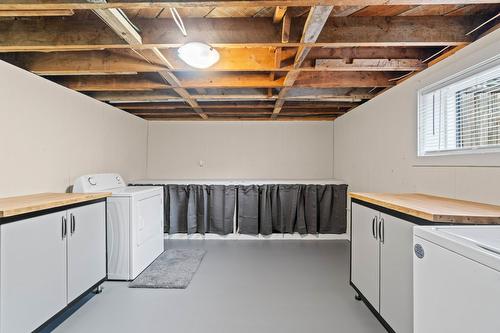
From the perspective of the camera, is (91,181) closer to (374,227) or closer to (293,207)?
(293,207)

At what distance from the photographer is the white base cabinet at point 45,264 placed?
1.53 meters

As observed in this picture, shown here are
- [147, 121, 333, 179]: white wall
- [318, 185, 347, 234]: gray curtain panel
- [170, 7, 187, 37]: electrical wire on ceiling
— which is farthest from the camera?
[147, 121, 333, 179]: white wall

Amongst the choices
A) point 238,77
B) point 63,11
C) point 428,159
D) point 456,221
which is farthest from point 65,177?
point 428,159

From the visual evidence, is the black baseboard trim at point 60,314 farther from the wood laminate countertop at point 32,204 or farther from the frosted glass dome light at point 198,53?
the frosted glass dome light at point 198,53

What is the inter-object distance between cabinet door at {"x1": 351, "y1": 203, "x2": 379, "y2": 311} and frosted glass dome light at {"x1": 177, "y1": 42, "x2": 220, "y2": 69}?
1.82 m

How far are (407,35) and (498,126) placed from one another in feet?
2.93

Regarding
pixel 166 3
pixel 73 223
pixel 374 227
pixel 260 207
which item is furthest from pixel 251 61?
pixel 260 207

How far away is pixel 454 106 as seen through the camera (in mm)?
2072

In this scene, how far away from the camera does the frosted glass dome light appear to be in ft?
5.95

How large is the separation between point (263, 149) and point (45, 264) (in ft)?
12.1

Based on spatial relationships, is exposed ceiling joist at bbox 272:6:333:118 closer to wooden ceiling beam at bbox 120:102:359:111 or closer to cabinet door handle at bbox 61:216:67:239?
wooden ceiling beam at bbox 120:102:359:111

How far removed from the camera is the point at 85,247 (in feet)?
7.38


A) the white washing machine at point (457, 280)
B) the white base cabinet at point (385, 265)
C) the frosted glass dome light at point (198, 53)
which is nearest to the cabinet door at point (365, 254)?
the white base cabinet at point (385, 265)

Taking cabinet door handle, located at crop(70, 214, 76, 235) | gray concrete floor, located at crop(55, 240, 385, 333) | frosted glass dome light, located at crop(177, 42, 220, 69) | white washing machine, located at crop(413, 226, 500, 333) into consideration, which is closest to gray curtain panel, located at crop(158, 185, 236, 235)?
gray concrete floor, located at crop(55, 240, 385, 333)
